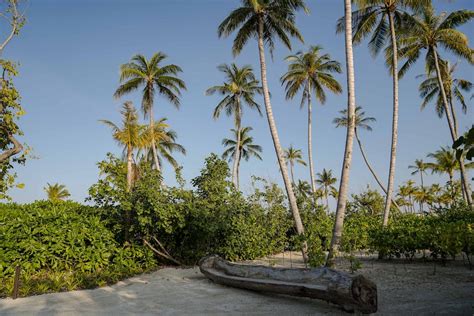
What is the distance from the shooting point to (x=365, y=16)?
51.8 ft

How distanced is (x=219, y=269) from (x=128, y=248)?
10.3 ft

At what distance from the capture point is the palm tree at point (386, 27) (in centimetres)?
1444

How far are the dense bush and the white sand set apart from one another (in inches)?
28.7

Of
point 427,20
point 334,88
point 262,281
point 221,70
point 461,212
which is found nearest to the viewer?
point 262,281

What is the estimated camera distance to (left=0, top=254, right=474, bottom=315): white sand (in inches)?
214

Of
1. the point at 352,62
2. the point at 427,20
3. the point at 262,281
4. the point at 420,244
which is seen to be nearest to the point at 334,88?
the point at 427,20

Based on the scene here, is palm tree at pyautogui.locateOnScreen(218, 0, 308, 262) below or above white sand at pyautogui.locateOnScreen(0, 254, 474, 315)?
above

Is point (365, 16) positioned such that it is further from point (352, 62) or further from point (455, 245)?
point (455, 245)

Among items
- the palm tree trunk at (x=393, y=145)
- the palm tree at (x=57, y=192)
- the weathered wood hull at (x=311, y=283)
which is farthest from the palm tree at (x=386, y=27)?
the palm tree at (x=57, y=192)

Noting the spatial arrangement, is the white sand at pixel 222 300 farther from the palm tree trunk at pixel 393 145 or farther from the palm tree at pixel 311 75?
the palm tree at pixel 311 75

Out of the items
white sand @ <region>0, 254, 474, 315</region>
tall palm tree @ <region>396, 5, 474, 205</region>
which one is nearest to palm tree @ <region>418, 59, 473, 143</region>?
tall palm tree @ <region>396, 5, 474, 205</region>

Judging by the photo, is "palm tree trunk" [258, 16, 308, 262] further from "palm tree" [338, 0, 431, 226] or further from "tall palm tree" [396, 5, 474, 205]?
"tall palm tree" [396, 5, 474, 205]

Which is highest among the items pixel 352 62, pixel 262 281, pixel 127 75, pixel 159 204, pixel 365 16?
pixel 127 75

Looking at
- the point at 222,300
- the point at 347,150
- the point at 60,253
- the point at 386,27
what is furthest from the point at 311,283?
the point at 386,27
